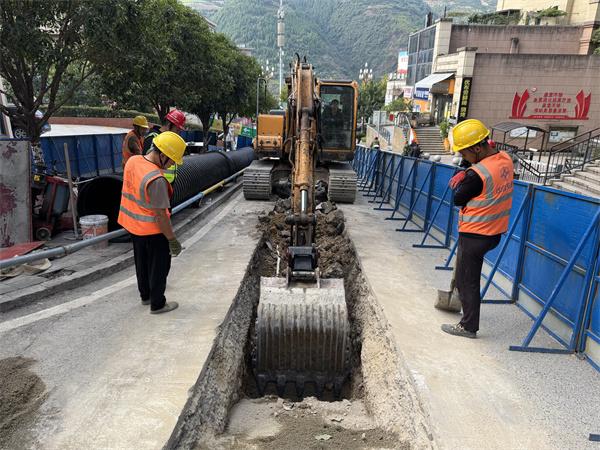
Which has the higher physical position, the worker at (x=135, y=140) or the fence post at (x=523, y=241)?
the worker at (x=135, y=140)

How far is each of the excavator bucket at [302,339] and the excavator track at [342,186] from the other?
718 cm

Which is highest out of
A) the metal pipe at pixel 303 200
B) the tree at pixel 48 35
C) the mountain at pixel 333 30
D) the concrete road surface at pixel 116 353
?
the mountain at pixel 333 30

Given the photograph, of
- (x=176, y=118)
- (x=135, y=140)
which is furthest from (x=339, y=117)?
(x=176, y=118)

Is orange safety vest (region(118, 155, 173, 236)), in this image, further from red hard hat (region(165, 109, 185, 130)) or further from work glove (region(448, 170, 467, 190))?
work glove (region(448, 170, 467, 190))

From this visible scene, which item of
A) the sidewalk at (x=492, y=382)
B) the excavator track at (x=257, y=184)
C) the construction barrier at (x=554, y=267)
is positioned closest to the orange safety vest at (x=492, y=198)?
the construction barrier at (x=554, y=267)

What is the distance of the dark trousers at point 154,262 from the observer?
4762mm

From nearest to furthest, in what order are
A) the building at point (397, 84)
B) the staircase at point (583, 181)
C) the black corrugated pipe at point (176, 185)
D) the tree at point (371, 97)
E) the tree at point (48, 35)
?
the tree at point (48, 35)
the black corrugated pipe at point (176, 185)
the staircase at point (583, 181)
the building at point (397, 84)
the tree at point (371, 97)

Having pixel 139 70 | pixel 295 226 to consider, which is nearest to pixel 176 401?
pixel 295 226

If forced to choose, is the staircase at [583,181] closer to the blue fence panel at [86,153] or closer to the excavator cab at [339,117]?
the excavator cab at [339,117]

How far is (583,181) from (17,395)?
1629 cm

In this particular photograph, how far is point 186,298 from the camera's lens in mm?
5457

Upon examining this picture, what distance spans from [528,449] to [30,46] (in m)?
7.91

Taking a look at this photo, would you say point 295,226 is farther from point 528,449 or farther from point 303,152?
point 528,449

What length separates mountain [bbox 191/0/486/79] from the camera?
132 m
